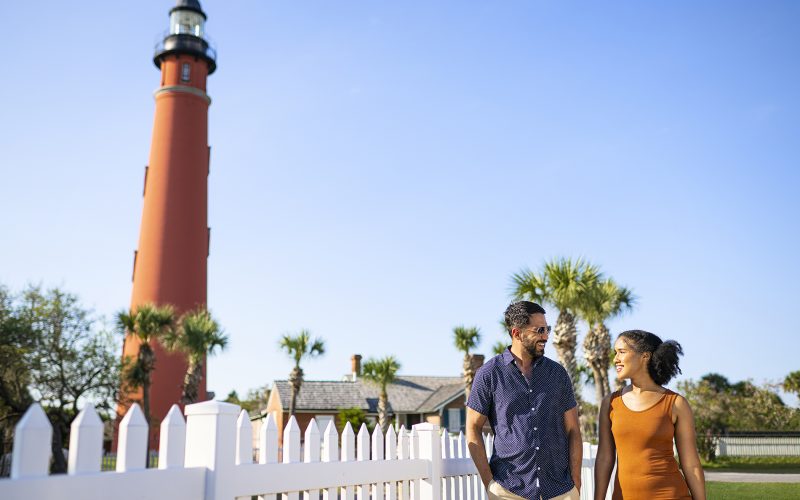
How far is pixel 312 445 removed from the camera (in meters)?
3.56

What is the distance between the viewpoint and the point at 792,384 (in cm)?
4559

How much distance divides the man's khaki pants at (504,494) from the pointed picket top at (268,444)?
1290mm

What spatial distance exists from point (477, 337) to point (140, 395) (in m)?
14.9

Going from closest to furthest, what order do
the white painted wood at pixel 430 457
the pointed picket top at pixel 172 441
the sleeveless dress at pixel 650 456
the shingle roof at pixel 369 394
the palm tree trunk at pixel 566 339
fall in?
the pointed picket top at pixel 172 441 < the sleeveless dress at pixel 650 456 < the white painted wood at pixel 430 457 < the palm tree trunk at pixel 566 339 < the shingle roof at pixel 369 394

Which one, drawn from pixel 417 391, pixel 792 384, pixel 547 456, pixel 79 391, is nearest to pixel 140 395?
pixel 79 391

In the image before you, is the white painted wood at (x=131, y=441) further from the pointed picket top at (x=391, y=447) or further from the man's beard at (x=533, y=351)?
the man's beard at (x=533, y=351)

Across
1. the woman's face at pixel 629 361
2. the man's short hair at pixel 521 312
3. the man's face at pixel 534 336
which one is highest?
the man's short hair at pixel 521 312

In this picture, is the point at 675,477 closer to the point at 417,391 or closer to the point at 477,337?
the point at 477,337

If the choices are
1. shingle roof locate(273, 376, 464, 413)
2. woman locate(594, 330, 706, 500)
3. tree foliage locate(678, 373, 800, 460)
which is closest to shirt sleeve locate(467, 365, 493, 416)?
woman locate(594, 330, 706, 500)

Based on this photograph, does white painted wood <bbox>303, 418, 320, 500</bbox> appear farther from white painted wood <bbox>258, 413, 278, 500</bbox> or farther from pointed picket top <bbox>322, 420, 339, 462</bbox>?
white painted wood <bbox>258, 413, 278, 500</bbox>

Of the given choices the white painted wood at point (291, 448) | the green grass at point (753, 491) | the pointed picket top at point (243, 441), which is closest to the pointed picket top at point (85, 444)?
the pointed picket top at point (243, 441)

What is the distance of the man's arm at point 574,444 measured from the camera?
3.94 meters

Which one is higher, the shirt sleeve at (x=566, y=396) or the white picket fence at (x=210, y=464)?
the shirt sleeve at (x=566, y=396)

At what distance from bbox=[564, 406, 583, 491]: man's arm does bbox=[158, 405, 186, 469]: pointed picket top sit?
2184 millimetres
